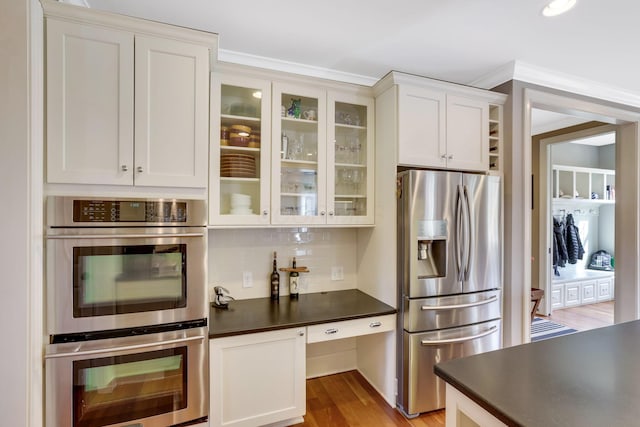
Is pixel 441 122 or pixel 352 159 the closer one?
pixel 441 122

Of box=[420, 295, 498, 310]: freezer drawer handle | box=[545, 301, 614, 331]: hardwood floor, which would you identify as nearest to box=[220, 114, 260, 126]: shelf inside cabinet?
box=[420, 295, 498, 310]: freezer drawer handle

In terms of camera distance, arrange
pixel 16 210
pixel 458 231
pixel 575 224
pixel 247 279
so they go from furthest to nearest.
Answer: pixel 575 224, pixel 247 279, pixel 458 231, pixel 16 210

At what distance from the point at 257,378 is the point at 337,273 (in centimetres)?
112

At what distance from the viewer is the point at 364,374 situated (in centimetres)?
272

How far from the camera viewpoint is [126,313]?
5.23 feet

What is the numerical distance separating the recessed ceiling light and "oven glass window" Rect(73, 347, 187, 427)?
2863 mm

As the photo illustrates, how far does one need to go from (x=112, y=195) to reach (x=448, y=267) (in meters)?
2.14

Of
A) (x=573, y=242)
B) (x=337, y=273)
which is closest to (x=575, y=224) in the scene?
(x=573, y=242)

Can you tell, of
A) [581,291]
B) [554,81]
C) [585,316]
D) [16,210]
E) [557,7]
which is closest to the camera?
[16,210]

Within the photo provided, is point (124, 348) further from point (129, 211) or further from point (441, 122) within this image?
point (441, 122)

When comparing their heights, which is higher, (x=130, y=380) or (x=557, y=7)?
(x=557, y=7)

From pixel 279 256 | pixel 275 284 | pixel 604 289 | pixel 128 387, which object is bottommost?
pixel 604 289

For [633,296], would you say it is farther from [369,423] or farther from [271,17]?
[271,17]

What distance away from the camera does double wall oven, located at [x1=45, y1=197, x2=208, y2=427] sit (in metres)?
1.49
